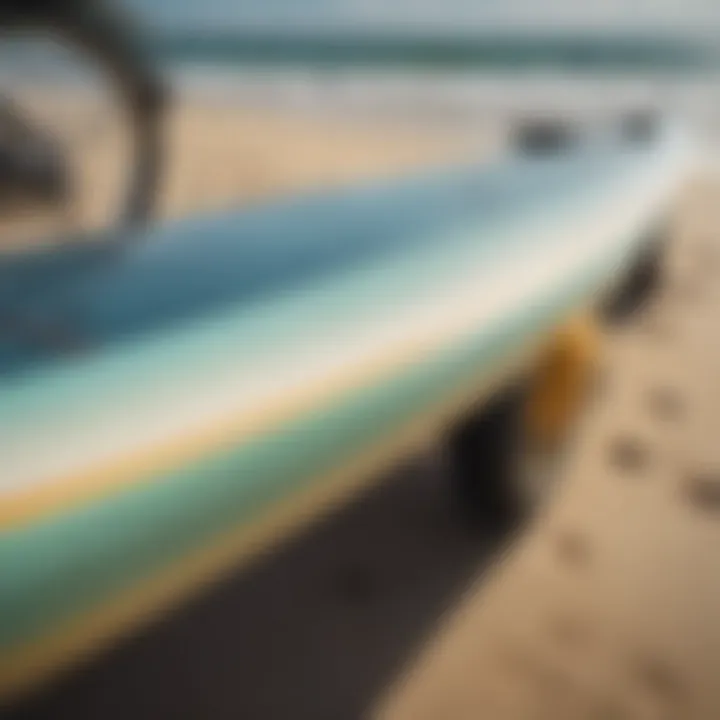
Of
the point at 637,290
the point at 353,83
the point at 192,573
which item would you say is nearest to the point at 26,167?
the point at 637,290

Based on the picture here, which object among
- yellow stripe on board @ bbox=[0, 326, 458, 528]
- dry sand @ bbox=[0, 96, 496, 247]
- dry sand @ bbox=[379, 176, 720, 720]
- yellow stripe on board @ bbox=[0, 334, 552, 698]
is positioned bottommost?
dry sand @ bbox=[0, 96, 496, 247]

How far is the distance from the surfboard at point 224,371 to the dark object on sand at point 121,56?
0.31 meters

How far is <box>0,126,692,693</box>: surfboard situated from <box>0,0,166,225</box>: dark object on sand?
1.02ft

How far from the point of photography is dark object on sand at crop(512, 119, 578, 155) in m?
2.21

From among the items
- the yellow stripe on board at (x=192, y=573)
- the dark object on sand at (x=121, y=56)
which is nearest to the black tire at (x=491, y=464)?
the yellow stripe on board at (x=192, y=573)

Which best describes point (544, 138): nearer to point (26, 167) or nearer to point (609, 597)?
point (609, 597)

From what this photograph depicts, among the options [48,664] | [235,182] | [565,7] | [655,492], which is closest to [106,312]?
[48,664]

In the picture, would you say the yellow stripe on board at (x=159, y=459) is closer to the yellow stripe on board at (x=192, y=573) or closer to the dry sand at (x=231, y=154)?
the yellow stripe on board at (x=192, y=573)

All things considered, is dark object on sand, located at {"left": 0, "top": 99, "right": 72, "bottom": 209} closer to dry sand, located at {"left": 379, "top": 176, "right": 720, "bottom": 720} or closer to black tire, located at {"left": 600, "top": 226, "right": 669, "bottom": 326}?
black tire, located at {"left": 600, "top": 226, "right": 669, "bottom": 326}

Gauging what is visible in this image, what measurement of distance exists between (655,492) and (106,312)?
100 centimetres

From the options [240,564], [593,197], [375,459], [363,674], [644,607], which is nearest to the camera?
[240,564]

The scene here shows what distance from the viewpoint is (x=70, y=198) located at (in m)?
3.28

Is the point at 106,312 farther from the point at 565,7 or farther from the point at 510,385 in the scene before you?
the point at 565,7

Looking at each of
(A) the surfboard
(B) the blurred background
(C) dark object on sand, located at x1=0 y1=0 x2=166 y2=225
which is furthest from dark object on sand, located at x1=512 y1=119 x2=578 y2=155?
(B) the blurred background
